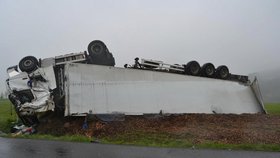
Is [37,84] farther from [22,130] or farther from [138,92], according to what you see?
[138,92]

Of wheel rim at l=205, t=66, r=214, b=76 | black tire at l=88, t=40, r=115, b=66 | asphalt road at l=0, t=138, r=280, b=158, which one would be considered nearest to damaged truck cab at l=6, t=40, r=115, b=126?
black tire at l=88, t=40, r=115, b=66

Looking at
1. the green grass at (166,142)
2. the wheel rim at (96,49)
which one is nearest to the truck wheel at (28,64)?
the wheel rim at (96,49)

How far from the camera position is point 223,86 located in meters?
18.4

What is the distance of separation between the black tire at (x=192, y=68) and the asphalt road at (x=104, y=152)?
8.32m

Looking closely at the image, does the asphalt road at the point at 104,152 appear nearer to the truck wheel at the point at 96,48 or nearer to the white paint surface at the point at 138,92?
the white paint surface at the point at 138,92

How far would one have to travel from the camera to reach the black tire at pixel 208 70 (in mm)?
18359

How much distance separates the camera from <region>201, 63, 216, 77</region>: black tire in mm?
18359

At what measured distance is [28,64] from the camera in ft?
50.6

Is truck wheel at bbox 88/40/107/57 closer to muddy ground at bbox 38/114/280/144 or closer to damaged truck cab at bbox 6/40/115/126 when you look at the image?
damaged truck cab at bbox 6/40/115/126

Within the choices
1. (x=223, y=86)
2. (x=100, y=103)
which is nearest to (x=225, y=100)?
(x=223, y=86)

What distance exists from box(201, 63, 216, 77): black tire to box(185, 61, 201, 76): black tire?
39 centimetres

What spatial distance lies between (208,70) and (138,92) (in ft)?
16.0

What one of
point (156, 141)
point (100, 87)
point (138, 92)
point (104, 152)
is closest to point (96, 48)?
point (100, 87)

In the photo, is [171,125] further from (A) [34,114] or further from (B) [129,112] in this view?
(A) [34,114]
